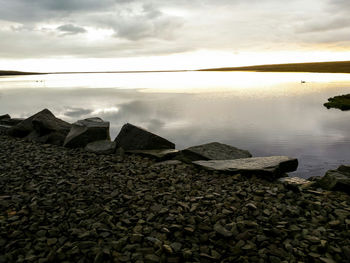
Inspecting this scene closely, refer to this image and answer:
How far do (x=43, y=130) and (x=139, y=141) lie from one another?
560 cm

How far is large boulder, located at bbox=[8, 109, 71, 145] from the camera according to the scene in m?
14.8

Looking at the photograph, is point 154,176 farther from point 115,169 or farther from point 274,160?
point 274,160

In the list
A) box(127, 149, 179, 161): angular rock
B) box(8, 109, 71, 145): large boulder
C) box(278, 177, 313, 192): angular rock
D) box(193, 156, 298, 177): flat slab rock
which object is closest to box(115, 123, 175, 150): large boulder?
box(127, 149, 179, 161): angular rock

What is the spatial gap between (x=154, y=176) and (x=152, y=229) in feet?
10.9

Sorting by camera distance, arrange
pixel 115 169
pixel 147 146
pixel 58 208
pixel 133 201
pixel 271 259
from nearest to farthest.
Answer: pixel 271 259
pixel 58 208
pixel 133 201
pixel 115 169
pixel 147 146

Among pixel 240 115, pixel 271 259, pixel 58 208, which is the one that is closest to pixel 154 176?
pixel 58 208

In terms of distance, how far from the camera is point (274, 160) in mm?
10578

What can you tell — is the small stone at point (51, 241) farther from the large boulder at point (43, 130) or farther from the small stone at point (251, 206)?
the large boulder at point (43, 130)

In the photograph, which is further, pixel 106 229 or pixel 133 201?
pixel 133 201

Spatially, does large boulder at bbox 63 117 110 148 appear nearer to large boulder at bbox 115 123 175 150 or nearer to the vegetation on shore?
large boulder at bbox 115 123 175 150

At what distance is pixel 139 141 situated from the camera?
13125 millimetres

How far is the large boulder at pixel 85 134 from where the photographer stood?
532 inches

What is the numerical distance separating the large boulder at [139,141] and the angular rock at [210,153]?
1297mm

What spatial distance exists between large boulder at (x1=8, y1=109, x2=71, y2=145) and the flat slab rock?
7.86 m
